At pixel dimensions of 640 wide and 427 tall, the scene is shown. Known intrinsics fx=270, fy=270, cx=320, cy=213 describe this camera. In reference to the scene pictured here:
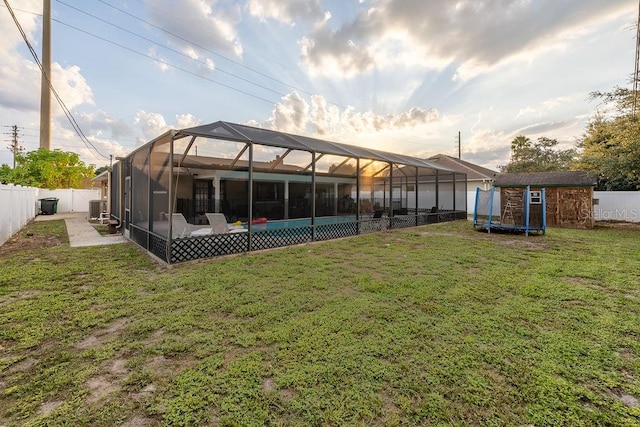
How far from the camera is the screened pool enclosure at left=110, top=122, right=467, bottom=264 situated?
632 cm

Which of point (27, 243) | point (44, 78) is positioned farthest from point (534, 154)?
point (44, 78)

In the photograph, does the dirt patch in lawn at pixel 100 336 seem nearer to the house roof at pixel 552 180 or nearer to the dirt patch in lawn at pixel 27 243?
the dirt patch in lawn at pixel 27 243

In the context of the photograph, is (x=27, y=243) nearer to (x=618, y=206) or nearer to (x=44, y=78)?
(x=44, y=78)

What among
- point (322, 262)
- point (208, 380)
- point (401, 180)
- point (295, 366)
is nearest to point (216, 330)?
point (208, 380)

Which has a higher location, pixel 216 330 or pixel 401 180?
pixel 401 180

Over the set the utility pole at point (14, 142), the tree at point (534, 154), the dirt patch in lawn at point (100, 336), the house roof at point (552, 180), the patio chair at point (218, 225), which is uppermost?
the utility pole at point (14, 142)

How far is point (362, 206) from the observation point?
43.5ft

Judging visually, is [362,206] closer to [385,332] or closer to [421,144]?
[385,332]

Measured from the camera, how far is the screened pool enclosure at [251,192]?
6.32 m

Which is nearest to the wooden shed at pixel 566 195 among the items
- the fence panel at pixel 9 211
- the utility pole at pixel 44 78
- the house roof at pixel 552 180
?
the house roof at pixel 552 180

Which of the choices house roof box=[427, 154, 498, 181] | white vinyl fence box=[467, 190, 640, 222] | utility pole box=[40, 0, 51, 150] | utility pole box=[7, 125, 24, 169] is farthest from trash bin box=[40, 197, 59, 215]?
white vinyl fence box=[467, 190, 640, 222]

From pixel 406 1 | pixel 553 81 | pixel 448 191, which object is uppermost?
pixel 406 1

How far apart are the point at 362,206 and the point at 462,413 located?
1168 cm

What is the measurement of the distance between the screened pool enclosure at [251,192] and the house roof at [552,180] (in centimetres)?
235
